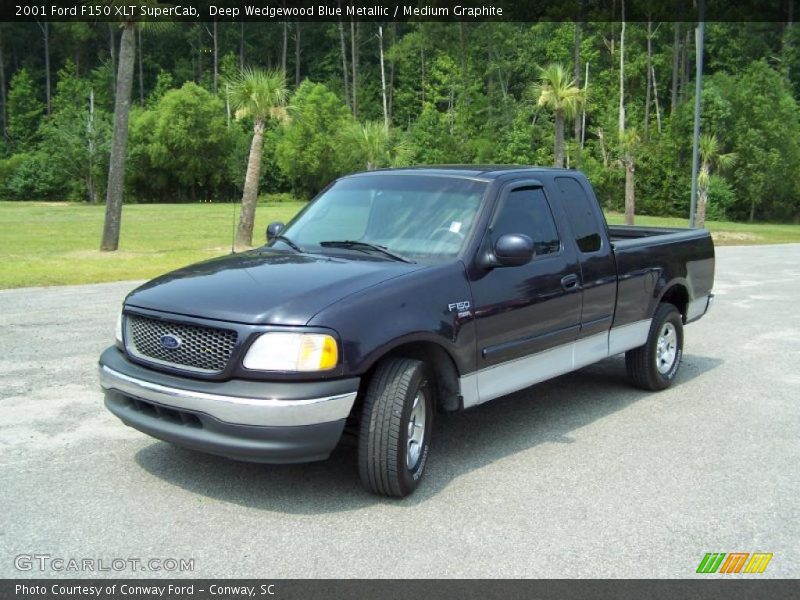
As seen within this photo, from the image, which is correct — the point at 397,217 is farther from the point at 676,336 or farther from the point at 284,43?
the point at 284,43

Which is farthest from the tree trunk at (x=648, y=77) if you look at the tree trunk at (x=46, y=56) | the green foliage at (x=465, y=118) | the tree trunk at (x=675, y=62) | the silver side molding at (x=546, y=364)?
the silver side molding at (x=546, y=364)

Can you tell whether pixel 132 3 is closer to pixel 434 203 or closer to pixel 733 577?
pixel 434 203

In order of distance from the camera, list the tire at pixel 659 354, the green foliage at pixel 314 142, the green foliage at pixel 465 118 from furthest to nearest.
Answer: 1. the green foliage at pixel 314 142
2. the green foliage at pixel 465 118
3. the tire at pixel 659 354

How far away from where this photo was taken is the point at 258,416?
4.24 meters

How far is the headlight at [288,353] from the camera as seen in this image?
4309mm

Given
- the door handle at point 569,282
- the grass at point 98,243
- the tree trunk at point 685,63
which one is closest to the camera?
the door handle at point 569,282

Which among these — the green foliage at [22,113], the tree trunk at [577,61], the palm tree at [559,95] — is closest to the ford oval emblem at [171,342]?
the palm tree at [559,95]

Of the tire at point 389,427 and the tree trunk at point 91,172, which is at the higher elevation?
the tree trunk at point 91,172

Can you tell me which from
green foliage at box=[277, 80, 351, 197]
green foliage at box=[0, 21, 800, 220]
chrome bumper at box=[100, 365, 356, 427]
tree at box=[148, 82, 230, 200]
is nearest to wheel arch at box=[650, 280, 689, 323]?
chrome bumper at box=[100, 365, 356, 427]

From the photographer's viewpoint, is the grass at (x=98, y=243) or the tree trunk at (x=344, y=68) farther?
the tree trunk at (x=344, y=68)

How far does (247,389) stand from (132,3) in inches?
916

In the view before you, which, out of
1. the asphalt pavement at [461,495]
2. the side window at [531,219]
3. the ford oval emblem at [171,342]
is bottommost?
the asphalt pavement at [461,495]

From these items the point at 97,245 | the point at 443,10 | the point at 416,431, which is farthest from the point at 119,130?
the point at 443,10

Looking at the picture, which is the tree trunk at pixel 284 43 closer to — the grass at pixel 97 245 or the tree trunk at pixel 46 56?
the tree trunk at pixel 46 56
